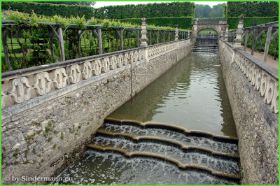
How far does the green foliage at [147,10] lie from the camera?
44.7 metres

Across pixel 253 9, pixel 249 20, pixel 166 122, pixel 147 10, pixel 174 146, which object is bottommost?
pixel 174 146

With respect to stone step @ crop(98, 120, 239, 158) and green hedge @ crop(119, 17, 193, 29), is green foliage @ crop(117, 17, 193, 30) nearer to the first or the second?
green hedge @ crop(119, 17, 193, 29)

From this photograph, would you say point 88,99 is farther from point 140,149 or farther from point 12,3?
point 12,3

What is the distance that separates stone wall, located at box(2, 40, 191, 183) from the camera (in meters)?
6.05

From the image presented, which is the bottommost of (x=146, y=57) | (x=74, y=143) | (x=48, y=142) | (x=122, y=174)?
(x=122, y=174)

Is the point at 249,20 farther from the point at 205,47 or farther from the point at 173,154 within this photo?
the point at 173,154

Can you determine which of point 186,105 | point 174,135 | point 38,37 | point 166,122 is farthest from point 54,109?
point 186,105

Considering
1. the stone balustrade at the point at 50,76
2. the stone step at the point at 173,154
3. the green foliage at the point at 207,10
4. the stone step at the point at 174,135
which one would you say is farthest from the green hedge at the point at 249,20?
the green foliage at the point at 207,10

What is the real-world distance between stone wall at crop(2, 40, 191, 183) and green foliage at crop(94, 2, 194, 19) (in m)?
36.2

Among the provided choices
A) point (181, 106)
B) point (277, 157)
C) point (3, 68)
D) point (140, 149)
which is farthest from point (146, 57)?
point (277, 157)

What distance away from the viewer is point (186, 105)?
13.2m

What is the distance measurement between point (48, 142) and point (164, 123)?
506 cm

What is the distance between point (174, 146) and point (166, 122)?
170 centimetres

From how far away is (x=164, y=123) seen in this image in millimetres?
10430
